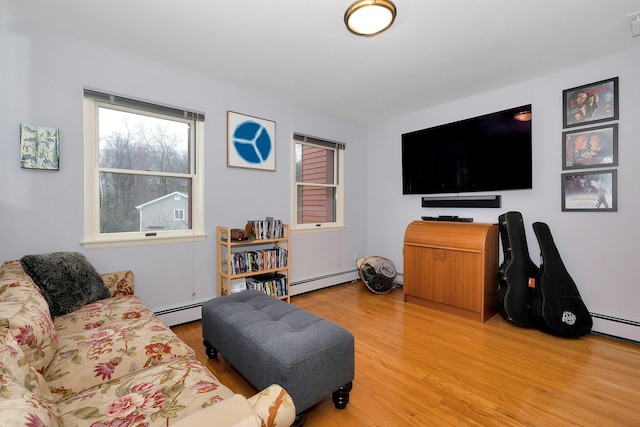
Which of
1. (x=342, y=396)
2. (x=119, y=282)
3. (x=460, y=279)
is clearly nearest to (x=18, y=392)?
(x=342, y=396)

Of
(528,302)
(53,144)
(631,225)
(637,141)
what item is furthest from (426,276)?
(53,144)

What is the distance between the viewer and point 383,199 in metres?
4.40

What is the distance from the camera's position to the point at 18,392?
2.23 feet

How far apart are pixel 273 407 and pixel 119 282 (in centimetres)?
203

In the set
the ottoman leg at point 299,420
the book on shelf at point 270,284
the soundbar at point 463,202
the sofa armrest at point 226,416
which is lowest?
the ottoman leg at point 299,420

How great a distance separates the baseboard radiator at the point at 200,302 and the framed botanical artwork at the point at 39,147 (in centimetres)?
150

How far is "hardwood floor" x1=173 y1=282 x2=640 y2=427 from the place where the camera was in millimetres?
1612

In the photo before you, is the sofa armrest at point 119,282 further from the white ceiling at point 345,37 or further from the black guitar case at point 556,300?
the black guitar case at point 556,300

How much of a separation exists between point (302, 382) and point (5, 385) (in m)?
1.12

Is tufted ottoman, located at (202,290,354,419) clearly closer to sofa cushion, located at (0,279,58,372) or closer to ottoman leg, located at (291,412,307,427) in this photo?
ottoman leg, located at (291,412,307,427)

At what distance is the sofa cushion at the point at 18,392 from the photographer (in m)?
0.59

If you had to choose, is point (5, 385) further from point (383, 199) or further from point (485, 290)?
point (383, 199)

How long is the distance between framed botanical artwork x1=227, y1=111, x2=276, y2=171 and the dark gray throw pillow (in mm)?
1585

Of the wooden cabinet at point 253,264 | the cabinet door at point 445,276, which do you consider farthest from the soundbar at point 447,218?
the wooden cabinet at point 253,264
